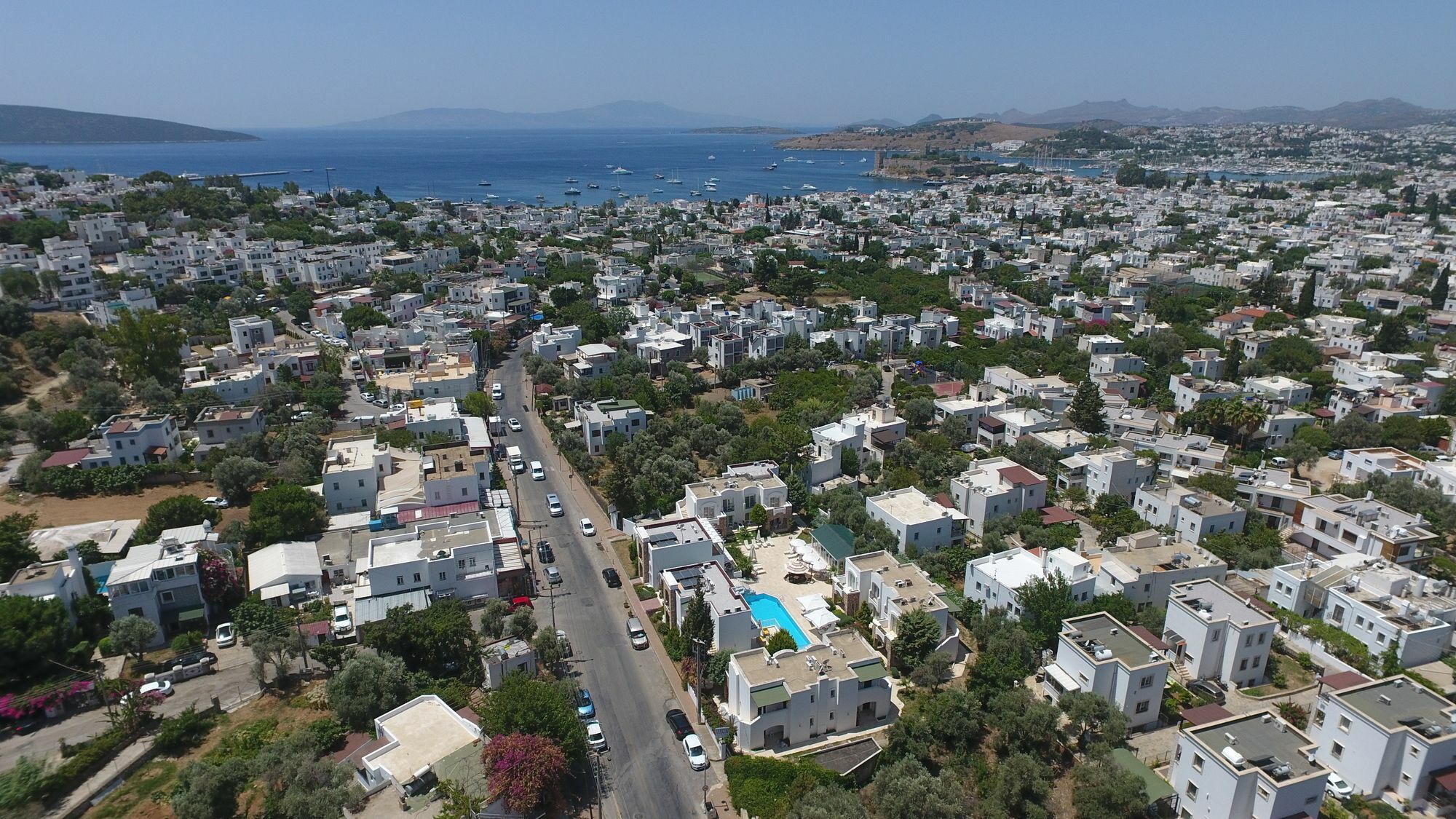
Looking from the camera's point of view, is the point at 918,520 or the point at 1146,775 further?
the point at 918,520

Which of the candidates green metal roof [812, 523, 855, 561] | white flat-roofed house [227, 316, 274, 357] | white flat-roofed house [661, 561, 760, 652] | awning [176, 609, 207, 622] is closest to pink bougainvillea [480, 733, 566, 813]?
white flat-roofed house [661, 561, 760, 652]

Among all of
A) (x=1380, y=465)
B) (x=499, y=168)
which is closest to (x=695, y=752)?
(x=1380, y=465)

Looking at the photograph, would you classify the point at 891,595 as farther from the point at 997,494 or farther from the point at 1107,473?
the point at 1107,473

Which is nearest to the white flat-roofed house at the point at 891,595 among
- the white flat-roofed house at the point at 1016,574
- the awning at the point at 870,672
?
the white flat-roofed house at the point at 1016,574

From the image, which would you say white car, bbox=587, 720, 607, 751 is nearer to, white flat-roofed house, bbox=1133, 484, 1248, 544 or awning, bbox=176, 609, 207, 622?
awning, bbox=176, 609, 207, 622

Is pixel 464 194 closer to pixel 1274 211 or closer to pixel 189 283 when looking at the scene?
pixel 189 283

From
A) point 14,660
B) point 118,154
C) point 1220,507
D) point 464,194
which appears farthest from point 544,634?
point 118,154
